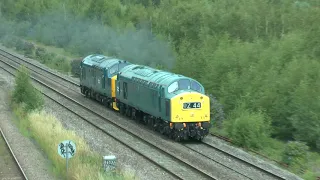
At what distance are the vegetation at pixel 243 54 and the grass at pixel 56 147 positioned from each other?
706 cm

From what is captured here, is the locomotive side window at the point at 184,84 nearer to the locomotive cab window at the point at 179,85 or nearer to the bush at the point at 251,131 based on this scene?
the locomotive cab window at the point at 179,85

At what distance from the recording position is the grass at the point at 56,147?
1730 centimetres

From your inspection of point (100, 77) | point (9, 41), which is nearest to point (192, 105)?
point (100, 77)

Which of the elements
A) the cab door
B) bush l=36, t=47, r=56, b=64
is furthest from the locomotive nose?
bush l=36, t=47, r=56, b=64

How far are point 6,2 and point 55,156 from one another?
265 feet

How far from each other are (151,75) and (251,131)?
6.31 m

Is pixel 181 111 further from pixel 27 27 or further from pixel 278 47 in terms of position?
pixel 27 27

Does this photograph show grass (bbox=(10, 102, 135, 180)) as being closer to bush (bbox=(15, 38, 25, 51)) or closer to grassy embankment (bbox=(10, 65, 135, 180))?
→ grassy embankment (bbox=(10, 65, 135, 180))

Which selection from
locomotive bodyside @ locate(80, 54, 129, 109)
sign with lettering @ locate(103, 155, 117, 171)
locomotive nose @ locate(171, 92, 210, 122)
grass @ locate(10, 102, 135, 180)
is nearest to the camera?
grass @ locate(10, 102, 135, 180)

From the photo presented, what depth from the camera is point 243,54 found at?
31.5m

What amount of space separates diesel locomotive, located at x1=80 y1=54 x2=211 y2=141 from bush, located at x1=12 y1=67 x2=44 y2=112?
4437 mm

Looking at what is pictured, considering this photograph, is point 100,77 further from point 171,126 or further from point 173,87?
→ point 171,126

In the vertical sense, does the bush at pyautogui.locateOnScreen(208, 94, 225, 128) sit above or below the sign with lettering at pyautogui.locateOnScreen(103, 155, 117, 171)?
below

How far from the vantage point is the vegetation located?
24692mm
